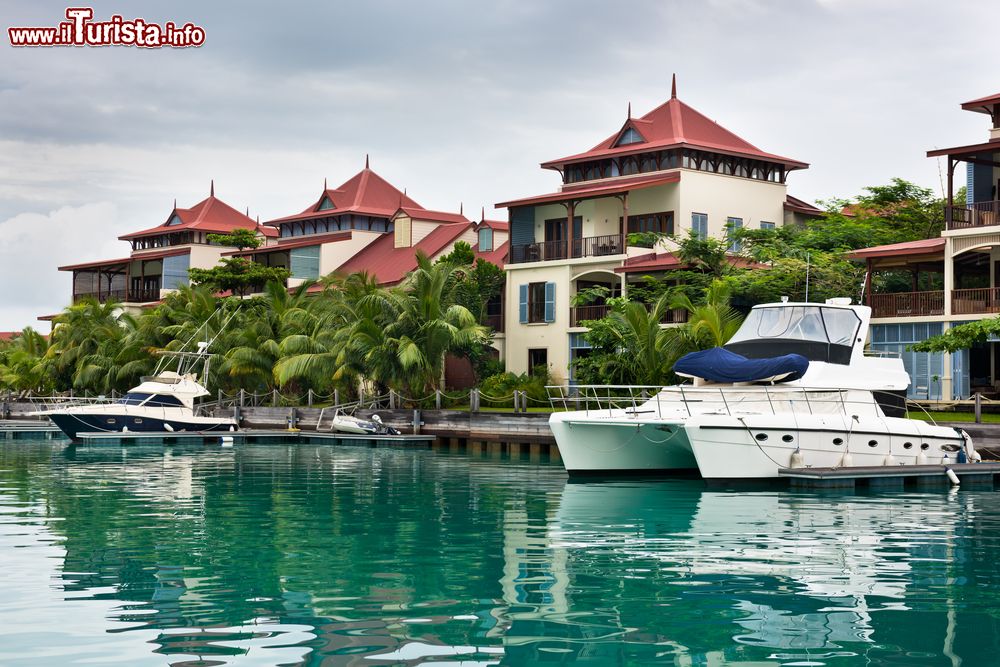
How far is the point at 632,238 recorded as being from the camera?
151 feet

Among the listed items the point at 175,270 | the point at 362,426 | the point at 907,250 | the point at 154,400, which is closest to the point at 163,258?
the point at 175,270

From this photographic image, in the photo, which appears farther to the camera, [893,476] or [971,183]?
[971,183]

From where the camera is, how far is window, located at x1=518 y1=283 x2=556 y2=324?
48.4 m

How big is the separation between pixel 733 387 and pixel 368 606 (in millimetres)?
15326

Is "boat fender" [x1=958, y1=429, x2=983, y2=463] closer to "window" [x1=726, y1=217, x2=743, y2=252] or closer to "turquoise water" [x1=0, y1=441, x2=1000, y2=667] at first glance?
"turquoise water" [x1=0, y1=441, x2=1000, y2=667]

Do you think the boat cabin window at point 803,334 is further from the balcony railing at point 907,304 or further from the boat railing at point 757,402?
the balcony railing at point 907,304

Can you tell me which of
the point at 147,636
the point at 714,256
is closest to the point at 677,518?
the point at 147,636

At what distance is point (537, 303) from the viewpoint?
4919 cm

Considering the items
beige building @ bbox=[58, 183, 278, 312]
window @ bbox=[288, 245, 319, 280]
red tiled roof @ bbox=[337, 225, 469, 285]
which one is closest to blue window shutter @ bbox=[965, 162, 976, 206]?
red tiled roof @ bbox=[337, 225, 469, 285]

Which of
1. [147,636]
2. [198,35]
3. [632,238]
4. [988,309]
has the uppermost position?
[198,35]

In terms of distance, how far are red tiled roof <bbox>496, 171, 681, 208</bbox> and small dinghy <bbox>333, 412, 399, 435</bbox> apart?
11756 millimetres

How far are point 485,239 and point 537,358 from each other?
10.4 meters

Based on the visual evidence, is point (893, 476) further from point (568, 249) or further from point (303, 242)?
point (303, 242)

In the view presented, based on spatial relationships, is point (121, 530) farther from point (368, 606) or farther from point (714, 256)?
point (714, 256)
